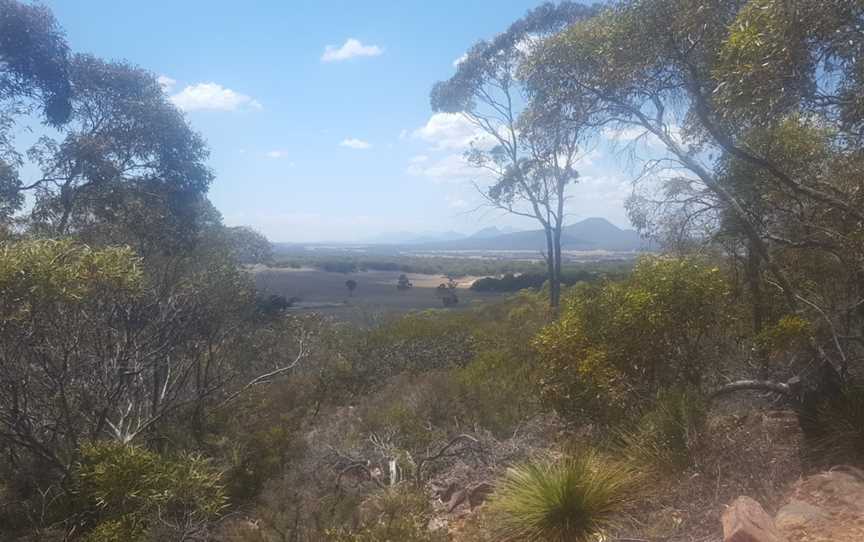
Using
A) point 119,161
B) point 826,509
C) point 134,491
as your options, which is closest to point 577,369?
point 826,509

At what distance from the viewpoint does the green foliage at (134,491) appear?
5.27 metres

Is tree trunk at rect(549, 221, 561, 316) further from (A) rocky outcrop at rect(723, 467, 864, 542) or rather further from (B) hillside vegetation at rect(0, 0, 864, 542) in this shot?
(A) rocky outcrop at rect(723, 467, 864, 542)

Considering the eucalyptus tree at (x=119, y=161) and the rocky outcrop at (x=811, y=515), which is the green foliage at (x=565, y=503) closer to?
the rocky outcrop at (x=811, y=515)

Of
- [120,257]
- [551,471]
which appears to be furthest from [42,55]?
[551,471]

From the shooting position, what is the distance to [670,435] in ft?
15.9

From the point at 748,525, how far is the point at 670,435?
63.5 inches

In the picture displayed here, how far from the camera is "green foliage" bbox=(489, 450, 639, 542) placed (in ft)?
13.8

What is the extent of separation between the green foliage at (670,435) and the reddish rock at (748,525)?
3.78ft

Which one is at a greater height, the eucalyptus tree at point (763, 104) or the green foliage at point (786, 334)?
the eucalyptus tree at point (763, 104)

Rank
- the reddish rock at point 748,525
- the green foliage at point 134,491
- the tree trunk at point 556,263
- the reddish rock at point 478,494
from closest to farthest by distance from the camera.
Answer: the reddish rock at point 748,525
the green foliage at point 134,491
the reddish rock at point 478,494
the tree trunk at point 556,263

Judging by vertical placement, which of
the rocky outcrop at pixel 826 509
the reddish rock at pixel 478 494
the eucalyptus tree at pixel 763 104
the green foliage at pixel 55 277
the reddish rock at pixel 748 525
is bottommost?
the reddish rock at pixel 478 494

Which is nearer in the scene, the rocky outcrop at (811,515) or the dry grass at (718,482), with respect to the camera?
the rocky outcrop at (811,515)

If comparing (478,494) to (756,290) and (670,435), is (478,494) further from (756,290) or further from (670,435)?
(756,290)

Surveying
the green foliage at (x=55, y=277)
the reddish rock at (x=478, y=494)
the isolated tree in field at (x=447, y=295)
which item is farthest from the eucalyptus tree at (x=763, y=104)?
the isolated tree in field at (x=447, y=295)
